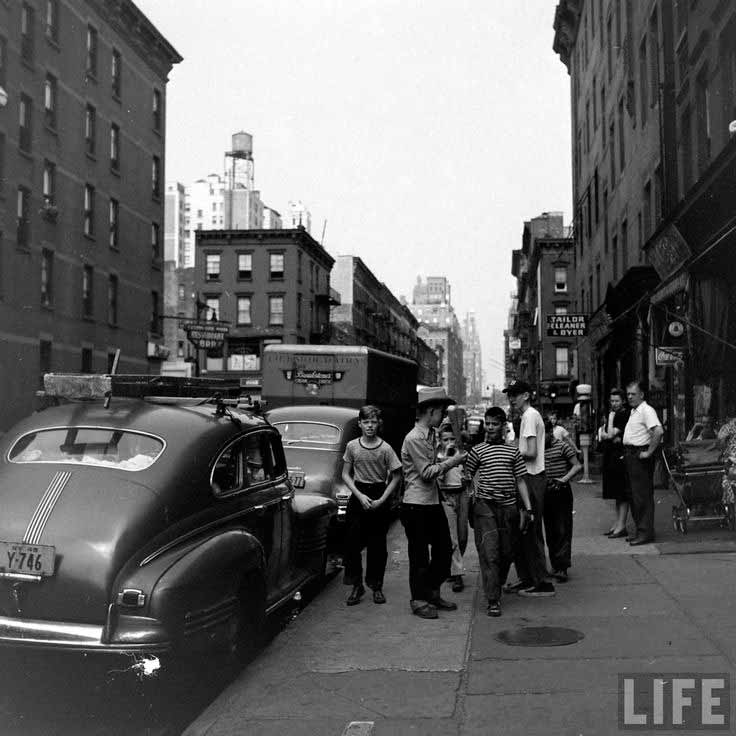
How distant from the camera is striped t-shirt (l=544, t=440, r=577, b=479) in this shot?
9.90m

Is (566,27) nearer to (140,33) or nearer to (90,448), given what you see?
(140,33)

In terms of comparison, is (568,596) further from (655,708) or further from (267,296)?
(267,296)

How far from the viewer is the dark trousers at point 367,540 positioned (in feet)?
28.5

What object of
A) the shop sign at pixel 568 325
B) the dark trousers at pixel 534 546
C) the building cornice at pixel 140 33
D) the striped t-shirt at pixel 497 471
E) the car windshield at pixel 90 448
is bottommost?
the dark trousers at pixel 534 546

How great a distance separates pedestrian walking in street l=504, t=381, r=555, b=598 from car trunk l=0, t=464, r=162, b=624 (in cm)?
434

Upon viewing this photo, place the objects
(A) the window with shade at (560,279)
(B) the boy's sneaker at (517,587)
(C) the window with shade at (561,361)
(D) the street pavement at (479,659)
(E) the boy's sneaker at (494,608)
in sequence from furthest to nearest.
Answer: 1. (A) the window with shade at (560,279)
2. (C) the window with shade at (561,361)
3. (B) the boy's sneaker at (517,587)
4. (E) the boy's sneaker at (494,608)
5. (D) the street pavement at (479,659)

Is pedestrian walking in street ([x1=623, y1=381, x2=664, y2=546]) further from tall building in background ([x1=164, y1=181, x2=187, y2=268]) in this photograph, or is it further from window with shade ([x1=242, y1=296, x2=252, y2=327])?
tall building in background ([x1=164, y1=181, x2=187, y2=268])

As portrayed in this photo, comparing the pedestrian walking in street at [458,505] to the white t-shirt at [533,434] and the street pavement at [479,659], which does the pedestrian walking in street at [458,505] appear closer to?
the street pavement at [479,659]

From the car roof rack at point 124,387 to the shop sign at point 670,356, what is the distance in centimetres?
1230

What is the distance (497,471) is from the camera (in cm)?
828

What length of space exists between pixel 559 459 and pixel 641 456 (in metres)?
1.75

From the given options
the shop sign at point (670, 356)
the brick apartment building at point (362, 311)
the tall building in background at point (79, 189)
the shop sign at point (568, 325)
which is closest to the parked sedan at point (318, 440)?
the shop sign at point (670, 356)

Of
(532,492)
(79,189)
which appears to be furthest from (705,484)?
(79,189)

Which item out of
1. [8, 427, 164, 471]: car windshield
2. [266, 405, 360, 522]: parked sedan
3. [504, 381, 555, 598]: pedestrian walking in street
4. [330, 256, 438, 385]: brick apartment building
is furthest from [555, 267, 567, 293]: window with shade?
[8, 427, 164, 471]: car windshield
